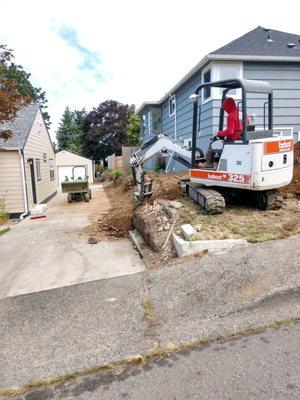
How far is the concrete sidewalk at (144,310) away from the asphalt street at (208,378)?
232mm

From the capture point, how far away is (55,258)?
7.88 m

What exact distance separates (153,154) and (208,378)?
7764 mm

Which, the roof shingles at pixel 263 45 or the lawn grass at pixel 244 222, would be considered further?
the roof shingles at pixel 263 45

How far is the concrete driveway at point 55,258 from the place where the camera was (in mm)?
6395

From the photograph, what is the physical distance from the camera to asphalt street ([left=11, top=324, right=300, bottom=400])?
2.64m

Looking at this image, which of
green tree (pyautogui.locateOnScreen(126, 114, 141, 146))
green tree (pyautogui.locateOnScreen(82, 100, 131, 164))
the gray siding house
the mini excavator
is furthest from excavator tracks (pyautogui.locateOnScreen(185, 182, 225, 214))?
green tree (pyautogui.locateOnScreen(82, 100, 131, 164))

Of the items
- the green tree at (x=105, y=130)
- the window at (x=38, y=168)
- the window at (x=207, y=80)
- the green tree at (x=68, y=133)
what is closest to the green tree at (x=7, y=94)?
the window at (x=207, y=80)

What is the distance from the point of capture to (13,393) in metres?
2.87

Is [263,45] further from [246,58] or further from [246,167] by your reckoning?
[246,167]

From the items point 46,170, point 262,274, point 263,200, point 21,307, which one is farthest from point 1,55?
point 46,170

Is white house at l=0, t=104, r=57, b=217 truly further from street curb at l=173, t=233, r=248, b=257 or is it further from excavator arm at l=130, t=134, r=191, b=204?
street curb at l=173, t=233, r=248, b=257

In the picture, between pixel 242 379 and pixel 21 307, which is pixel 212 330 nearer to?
pixel 242 379

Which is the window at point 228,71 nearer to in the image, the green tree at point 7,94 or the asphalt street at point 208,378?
the green tree at point 7,94

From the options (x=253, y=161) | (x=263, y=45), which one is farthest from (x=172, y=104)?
(x=253, y=161)
